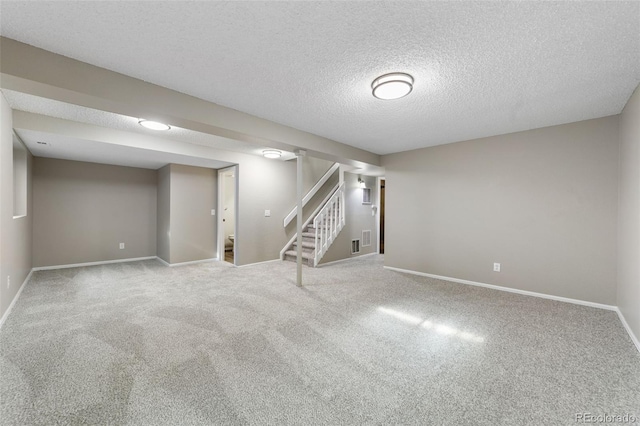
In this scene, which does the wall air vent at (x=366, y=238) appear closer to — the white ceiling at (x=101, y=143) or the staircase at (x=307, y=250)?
the staircase at (x=307, y=250)

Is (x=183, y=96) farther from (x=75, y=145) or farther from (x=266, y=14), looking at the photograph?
(x=75, y=145)

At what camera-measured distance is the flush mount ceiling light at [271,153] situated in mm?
4988

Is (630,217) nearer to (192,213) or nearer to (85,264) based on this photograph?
(192,213)

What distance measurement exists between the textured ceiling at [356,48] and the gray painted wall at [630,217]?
0.86 feet

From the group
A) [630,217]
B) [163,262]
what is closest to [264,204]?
[163,262]

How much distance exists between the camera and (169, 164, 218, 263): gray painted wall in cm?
532

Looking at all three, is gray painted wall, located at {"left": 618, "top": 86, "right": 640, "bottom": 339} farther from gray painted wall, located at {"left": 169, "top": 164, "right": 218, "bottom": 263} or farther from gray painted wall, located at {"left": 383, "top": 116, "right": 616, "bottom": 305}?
gray painted wall, located at {"left": 169, "top": 164, "right": 218, "bottom": 263}

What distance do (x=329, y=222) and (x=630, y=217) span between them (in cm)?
435

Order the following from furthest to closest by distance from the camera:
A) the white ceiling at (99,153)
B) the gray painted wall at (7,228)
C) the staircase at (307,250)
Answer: the staircase at (307,250), the white ceiling at (99,153), the gray painted wall at (7,228)

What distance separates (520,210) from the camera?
3.64m

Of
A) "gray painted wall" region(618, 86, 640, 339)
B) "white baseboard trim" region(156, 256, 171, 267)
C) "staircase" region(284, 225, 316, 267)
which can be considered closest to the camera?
"gray painted wall" region(618, 86, 640, 339)

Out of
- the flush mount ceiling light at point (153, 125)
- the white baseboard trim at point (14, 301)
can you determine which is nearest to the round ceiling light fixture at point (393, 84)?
the flush mount ceiling light at point (153, 125)

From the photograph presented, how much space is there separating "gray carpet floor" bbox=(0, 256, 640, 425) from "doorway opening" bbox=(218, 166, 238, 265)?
218cm

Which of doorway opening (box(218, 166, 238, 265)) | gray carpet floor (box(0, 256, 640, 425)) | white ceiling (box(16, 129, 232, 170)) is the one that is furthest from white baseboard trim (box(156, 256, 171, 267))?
white ceiling (box(16, 129, 232, 170))
